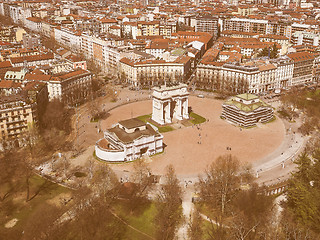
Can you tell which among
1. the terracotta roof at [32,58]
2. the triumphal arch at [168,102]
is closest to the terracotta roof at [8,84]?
the terracotta roof at [32,58]

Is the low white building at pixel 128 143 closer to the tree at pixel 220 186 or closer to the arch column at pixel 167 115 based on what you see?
the tree at pixel 220 186

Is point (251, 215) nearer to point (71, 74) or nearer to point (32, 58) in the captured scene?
point (71, 74)

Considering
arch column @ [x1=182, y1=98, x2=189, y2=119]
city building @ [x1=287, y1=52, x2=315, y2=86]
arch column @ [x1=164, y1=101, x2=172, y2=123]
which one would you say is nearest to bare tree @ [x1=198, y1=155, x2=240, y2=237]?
arch column @ [x1=164, y1=101, x2=172, y2=123]

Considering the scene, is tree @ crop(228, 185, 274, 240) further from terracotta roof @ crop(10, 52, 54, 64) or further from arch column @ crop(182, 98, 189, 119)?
terracotta roof @ crop(10, 52, 54, 64)

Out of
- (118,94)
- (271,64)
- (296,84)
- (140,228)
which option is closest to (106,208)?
(140,228)

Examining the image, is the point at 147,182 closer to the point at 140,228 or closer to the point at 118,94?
the point at 140,228
